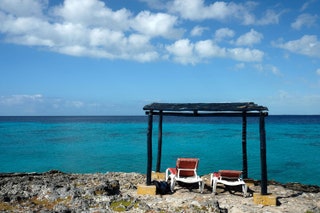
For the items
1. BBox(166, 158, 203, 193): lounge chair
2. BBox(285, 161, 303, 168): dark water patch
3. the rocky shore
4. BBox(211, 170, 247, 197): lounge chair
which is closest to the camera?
the rocky shore

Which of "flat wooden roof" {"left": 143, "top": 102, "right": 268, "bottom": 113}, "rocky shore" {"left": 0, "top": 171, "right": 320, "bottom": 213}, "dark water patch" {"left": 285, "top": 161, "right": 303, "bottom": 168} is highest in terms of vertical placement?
"flat wooden roof" {"left": 143, "top": 102, "right": 268, "bottom": 113}

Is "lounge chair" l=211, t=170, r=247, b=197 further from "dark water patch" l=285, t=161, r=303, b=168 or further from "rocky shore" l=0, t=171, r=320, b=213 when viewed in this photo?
"dark water patch" l=285, t=161, r=303, b=168

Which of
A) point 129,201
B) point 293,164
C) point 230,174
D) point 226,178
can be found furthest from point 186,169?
point 293,164

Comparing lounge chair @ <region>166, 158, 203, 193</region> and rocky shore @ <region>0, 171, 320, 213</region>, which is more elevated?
lounge chair @ <region>166, 158, 203, 193</region>

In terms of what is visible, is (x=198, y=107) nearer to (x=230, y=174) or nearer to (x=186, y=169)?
(x=186, y=169)

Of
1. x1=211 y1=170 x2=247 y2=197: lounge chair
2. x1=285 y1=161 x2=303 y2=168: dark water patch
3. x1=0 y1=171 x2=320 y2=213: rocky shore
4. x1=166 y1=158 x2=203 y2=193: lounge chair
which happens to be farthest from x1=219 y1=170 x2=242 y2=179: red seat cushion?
x1=285 y1=161 x2=303 y2=168: dark water patch

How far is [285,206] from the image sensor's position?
9789 millimetres

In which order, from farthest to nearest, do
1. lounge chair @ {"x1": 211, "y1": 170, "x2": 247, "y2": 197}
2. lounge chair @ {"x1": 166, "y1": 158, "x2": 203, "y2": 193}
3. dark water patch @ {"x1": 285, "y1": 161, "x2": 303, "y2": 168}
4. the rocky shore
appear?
dark water patch @ {"x1": 285, "y1": 161, "x2": 303, "y2": 168}
lounge chair @ {"x1": 166, "y1": 158, "x2": 203, "y2": 193}
lounge chair @ {"x1": 211, "y1": 170, "x2": 247, "y2": 197}
the rocky shore

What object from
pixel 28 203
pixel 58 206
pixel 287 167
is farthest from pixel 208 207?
pixel 287 167

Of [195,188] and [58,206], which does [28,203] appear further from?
[195,188]

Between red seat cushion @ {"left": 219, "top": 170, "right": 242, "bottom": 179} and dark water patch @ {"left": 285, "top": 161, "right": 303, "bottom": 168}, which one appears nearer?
red seat cushion @ {"left": 219, "top": 170, "right": 242, "bottom": 179}

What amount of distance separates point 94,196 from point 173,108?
3995 millimetres

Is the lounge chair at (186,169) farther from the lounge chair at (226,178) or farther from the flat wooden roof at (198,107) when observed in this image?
the flat wooden roof at (198,107)

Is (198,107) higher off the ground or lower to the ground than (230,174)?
higher
